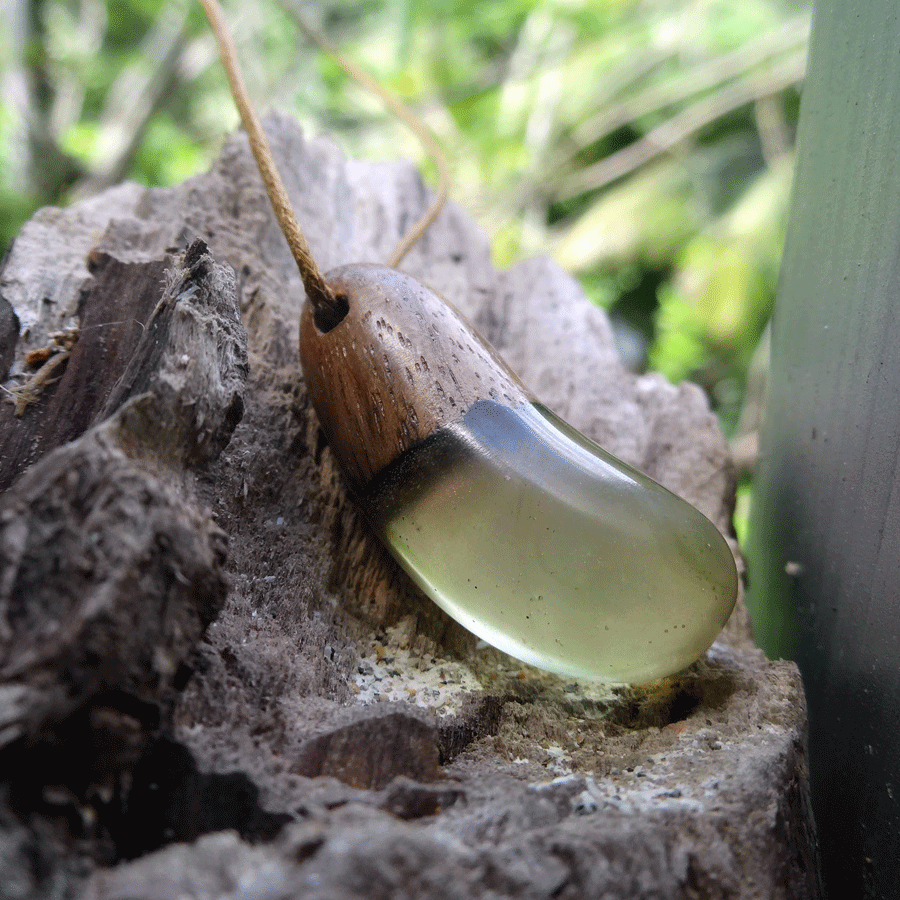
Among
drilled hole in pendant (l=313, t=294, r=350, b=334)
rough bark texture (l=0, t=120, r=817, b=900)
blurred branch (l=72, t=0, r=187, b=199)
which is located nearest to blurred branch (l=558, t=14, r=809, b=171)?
blurred branch (l=72, t=0, r=187, b=199)

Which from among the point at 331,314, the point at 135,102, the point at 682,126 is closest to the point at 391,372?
the point at 331,314

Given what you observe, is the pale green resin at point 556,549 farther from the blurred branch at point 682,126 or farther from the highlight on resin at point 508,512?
the blurred branch at point 682,126

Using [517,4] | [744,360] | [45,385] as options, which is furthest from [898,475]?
[517,4]

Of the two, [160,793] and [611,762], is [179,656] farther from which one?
[611,762]

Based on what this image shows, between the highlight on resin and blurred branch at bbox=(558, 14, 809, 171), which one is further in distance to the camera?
blurred branch at bbox=(558, 14, 809, 171)

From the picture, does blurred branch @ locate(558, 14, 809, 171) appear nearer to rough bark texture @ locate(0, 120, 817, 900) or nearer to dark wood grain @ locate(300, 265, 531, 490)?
rough bark texture @ locate(0, 120, 817, 900)

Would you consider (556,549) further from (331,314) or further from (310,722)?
(331,314)
